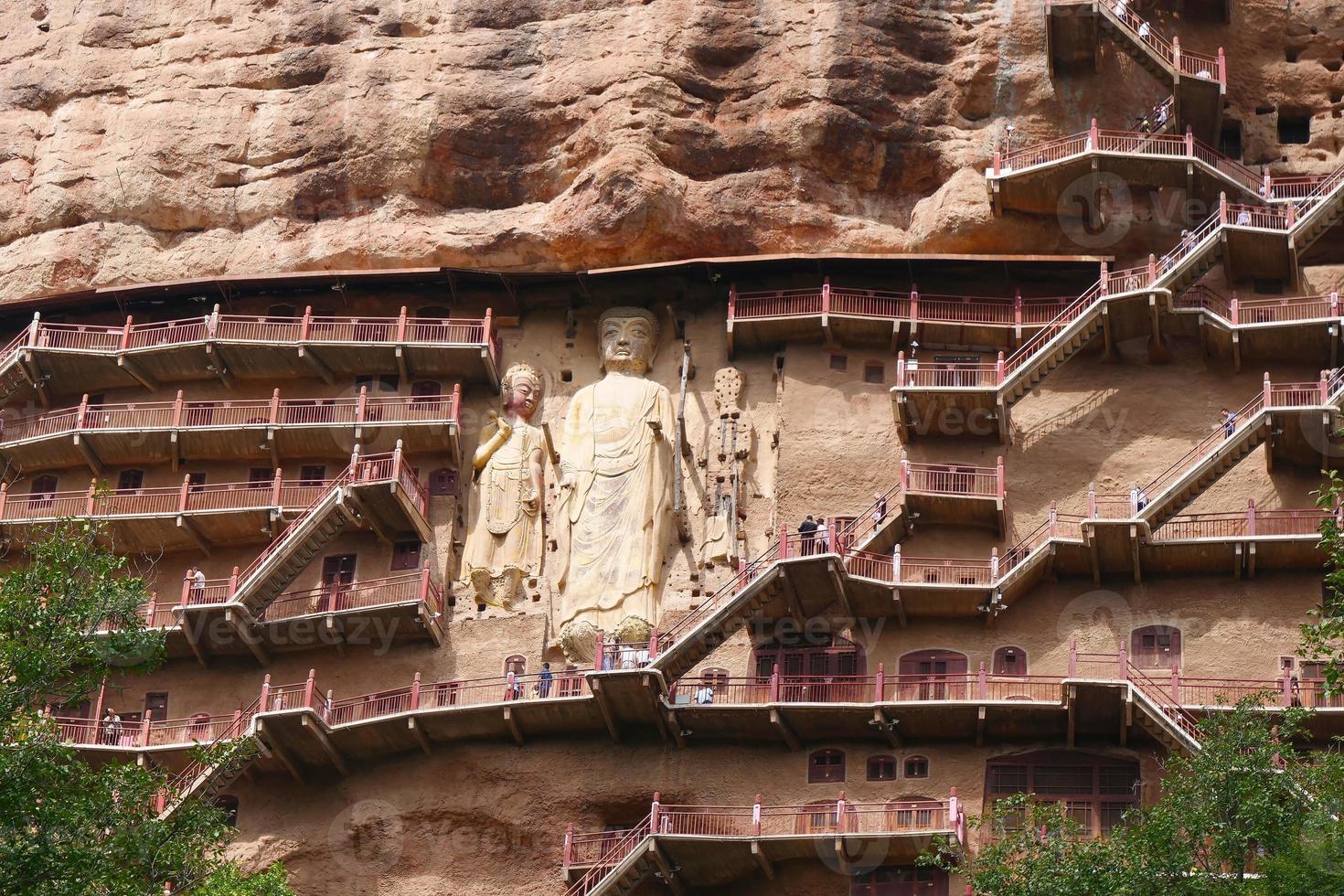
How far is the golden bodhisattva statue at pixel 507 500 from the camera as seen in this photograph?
50.8 metres

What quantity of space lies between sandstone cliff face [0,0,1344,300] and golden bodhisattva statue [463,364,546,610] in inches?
127

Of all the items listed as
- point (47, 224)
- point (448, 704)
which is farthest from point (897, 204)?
point (47, 224)

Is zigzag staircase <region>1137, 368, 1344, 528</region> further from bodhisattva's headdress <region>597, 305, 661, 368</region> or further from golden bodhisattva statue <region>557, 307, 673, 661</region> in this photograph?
bodhisattva's headdress <region>597, 305, 661, 368</region>

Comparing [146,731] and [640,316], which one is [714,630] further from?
[146,731]

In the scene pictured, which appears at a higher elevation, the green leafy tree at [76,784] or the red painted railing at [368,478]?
the red painted railing at [368,478]

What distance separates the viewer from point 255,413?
173 feet

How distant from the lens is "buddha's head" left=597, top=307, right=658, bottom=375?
173ft

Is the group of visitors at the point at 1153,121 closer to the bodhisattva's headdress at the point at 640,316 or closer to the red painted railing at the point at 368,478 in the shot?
the bodhisattva's headdress at the point at 640,316

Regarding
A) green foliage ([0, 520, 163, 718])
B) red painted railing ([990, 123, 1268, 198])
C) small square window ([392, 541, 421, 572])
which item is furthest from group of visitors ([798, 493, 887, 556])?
green foliage ([0, 520, 163, 718])

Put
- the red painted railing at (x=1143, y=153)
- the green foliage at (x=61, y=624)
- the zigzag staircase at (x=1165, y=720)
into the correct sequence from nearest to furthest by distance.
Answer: the green foliage at (x=61, y=624), the zigzag staircase at (x=1165, y=720), the red painted railing at (x=1143, y=153)

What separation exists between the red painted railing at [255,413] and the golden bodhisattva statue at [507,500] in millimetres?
1026

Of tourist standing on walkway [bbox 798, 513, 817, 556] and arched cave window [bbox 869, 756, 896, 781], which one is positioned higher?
tourist standing on walkway [bbox 798, 513, 817, 556]

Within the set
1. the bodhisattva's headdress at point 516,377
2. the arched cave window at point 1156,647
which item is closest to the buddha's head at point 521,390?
the bodhisattva's headdress at point 516,377

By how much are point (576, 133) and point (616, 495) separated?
8.41 m
